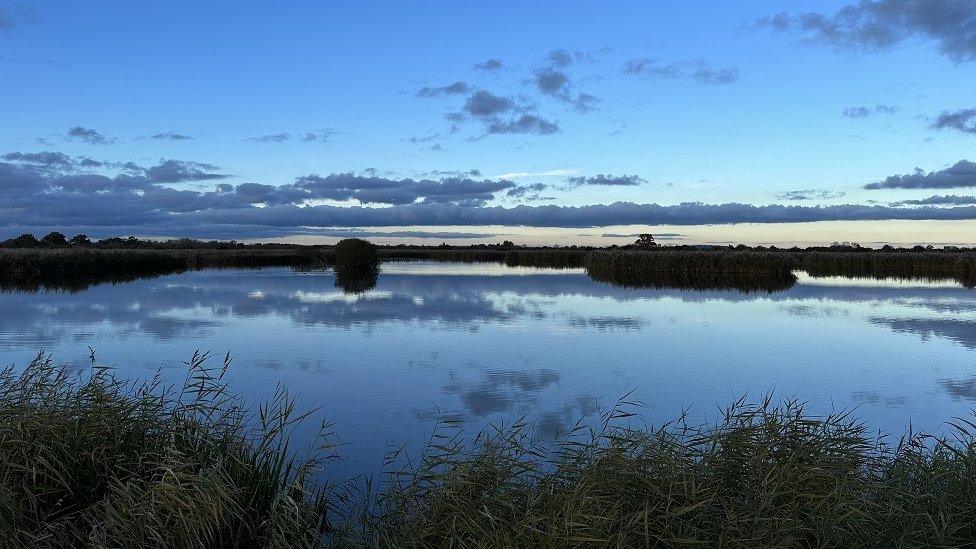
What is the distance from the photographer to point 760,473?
5.49 metres

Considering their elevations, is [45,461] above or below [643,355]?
above

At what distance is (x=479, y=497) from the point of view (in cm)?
545

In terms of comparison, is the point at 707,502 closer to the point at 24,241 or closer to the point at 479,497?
the point at 479,497

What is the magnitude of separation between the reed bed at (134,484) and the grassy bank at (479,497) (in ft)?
0.06

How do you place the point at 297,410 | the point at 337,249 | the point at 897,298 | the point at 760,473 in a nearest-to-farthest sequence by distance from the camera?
the point at 760,473 < the point at 297,410 < the point at 897,298 < the point at 337,249

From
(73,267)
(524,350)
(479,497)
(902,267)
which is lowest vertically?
(902,267)

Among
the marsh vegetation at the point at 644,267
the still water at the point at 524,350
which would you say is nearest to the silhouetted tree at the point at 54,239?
the marsh vegetation at the point at 644,267

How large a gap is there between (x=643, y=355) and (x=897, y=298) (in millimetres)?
20836

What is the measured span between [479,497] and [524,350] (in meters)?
10.8

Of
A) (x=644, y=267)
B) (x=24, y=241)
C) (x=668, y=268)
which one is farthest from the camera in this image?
(x=24, y=241)

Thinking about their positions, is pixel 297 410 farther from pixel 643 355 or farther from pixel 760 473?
pixel 643 355

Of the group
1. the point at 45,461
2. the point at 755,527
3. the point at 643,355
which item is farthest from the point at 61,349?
the point at 755,527

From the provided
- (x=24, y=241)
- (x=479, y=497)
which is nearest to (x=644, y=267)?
(x=479, y=497)

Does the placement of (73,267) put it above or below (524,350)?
above
